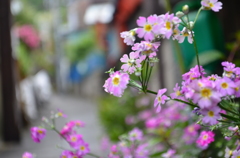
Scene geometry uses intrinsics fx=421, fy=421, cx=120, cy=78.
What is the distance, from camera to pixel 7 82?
231 inches

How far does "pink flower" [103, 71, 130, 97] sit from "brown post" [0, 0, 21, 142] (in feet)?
16.3

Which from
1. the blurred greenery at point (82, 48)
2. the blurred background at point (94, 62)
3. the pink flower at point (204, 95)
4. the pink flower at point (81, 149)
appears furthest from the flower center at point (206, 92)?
the blurred greenery at point (82, 48)

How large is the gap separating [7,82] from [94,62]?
12.1 meters

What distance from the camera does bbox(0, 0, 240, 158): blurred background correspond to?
10.7 ft

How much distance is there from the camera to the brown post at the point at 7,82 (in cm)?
575

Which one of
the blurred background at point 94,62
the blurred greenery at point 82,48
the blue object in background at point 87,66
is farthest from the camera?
the blurred greenery at point 82,48

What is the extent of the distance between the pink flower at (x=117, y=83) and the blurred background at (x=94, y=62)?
135 centimetres

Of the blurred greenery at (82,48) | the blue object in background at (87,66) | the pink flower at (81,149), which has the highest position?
the blurred greenery at (82,48)

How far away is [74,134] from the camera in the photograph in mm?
1487

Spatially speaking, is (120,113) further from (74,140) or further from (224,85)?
(224,85)

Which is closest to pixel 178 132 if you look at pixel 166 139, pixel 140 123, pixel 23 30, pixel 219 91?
pixel 166 139

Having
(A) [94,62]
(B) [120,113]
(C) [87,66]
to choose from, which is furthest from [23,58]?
(C) [87,66]

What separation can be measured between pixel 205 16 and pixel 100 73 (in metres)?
14.6

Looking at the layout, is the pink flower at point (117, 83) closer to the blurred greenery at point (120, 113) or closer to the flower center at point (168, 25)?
the flower center at point (168, 25)
